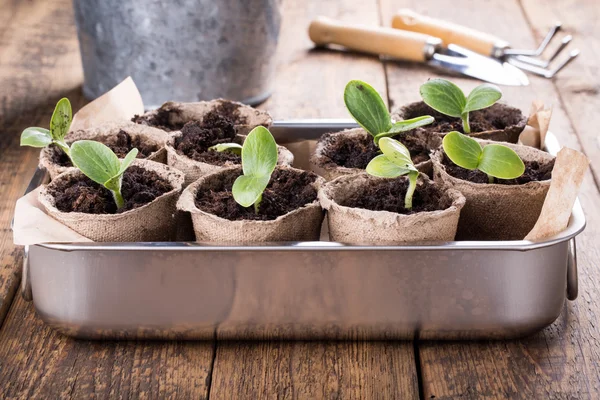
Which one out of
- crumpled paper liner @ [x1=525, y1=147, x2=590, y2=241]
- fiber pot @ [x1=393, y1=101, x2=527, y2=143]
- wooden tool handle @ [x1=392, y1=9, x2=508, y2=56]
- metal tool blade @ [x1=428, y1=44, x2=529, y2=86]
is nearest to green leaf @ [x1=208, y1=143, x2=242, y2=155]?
fiber pot @ [x1=393, y1=101, x2=527, y2=143]

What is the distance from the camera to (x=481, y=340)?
78 cm

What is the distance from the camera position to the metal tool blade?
1375 mm

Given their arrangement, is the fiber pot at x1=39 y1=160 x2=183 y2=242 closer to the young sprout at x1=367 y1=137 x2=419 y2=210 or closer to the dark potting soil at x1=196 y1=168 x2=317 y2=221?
the dark potting soil at x1=196 y1=168 x2=317 y2=221

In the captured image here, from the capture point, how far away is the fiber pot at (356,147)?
2.94 ft

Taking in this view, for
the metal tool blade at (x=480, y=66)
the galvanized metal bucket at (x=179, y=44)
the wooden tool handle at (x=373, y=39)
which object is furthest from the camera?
the wooden tool handle at (x=373, y=39)

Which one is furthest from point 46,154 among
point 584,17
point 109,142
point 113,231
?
point 584,17

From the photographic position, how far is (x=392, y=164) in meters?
0.77

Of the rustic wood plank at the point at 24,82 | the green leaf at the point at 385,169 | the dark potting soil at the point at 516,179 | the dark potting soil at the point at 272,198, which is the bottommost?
the rustic wood plank at the point at 24,82

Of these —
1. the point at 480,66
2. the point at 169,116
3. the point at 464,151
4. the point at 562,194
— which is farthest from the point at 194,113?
the point at 480,66

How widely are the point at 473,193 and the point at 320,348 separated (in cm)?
21

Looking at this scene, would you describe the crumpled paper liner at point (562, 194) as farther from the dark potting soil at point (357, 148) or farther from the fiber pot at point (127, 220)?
the fiber pot at point (127, 220)

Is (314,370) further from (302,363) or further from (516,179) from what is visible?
(516,179)

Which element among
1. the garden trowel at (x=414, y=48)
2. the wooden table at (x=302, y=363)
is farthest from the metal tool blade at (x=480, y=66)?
the wooden table at (x=302, y=363)

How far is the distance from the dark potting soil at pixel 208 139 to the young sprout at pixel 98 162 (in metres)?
0.13
